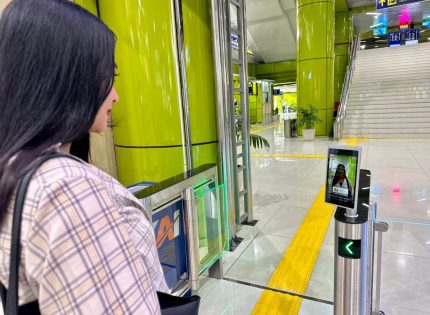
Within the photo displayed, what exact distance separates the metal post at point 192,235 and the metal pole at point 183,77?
689mm

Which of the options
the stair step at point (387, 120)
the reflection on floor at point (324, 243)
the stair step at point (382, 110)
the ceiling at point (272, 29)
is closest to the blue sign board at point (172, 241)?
the reflection on floor at point (324, 243)

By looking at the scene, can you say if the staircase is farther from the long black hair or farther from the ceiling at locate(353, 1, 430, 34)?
the long black hair

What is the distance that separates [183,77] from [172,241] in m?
1.35

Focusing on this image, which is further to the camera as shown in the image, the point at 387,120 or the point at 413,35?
the point at 413,35

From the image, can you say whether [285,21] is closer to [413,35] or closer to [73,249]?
[413,35]

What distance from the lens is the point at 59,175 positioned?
50 centimetres

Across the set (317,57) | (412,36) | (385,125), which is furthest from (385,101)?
(412,36)

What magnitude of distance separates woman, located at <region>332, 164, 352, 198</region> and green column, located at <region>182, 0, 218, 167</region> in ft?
5.07

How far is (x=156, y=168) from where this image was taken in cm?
267

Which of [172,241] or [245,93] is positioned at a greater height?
[245,93]

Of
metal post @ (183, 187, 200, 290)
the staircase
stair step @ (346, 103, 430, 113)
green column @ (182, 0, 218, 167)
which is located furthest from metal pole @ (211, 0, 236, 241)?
stair step @ (346, 103, 430, 113)

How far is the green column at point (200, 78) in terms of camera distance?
8.25 feet

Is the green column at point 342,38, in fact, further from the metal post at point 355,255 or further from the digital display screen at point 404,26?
the metal post at point 355,255

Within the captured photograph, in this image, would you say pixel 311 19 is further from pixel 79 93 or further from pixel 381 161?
pixel 79 93
